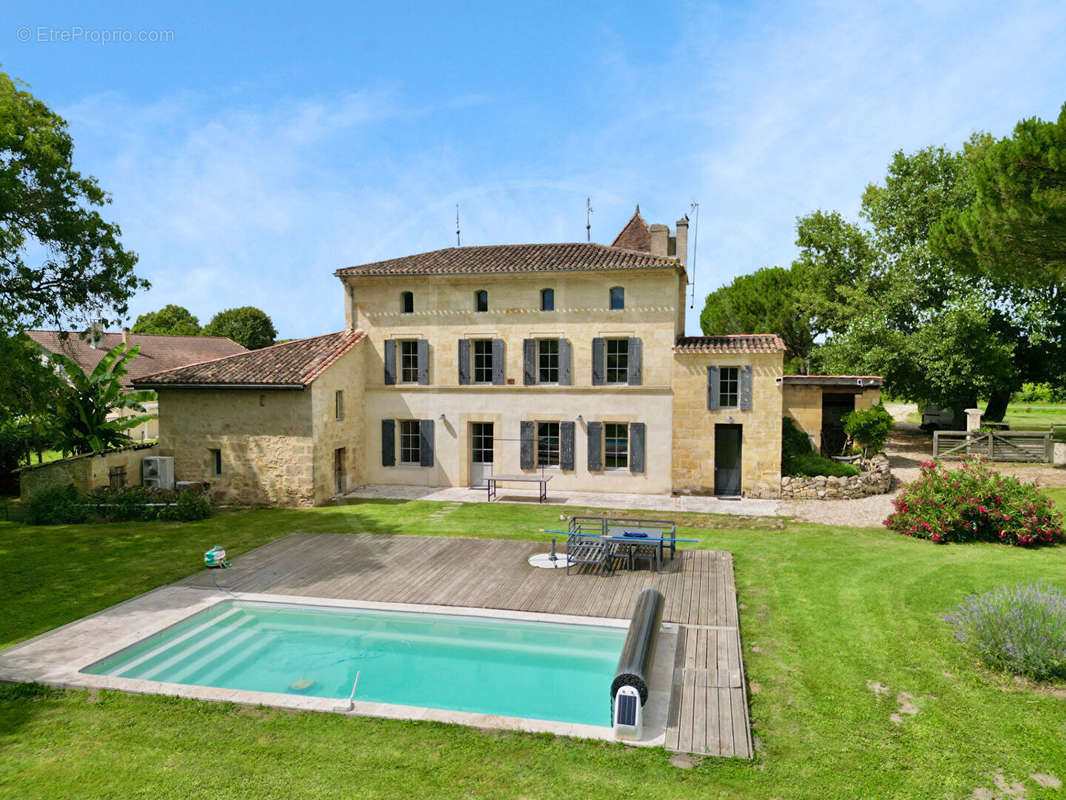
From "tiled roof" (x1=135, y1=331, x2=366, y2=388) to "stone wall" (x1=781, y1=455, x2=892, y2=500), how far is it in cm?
1440

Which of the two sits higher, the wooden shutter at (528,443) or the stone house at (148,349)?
the stone house at (148,349)

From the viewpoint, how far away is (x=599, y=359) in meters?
20.3

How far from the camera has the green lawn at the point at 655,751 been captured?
19.7ft

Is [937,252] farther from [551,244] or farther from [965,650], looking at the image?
[965,650]

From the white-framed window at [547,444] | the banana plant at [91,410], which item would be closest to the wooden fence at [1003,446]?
the white-framed window at [547,444]

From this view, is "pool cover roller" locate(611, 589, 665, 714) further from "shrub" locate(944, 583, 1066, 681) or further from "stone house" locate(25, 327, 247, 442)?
"stone house" locate(25, 327, 247, 442)

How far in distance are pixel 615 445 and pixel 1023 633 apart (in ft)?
42.9

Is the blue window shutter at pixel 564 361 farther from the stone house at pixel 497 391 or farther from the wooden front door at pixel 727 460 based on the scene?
the wooden front door at pixel 727 460

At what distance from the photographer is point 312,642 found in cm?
955

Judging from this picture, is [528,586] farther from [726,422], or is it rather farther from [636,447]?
[726,422]

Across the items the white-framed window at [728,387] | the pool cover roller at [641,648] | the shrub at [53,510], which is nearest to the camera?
the pool cover roller at [641,648]

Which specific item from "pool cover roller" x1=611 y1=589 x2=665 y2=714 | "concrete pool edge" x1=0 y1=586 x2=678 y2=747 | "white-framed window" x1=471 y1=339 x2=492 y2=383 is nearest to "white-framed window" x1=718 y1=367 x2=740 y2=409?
"white-framed window" x1=471 y1=339 x2=492 y2=383

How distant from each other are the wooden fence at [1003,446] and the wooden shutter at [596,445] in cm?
1460

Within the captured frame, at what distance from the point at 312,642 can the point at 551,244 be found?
16569mm
